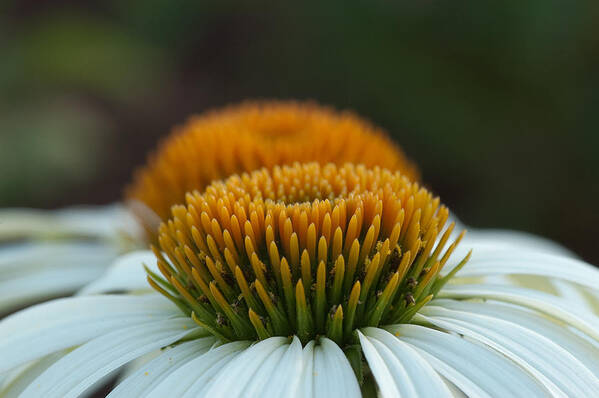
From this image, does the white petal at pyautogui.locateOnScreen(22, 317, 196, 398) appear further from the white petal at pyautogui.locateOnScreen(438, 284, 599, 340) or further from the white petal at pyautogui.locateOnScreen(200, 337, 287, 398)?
the white petal at pyautogui.locateOnScreen(438, 284, 599, 340)

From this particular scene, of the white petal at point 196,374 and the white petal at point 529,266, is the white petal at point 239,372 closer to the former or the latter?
the white petal at point 196,374

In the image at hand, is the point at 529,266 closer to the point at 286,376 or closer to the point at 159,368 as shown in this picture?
the point at 286,376

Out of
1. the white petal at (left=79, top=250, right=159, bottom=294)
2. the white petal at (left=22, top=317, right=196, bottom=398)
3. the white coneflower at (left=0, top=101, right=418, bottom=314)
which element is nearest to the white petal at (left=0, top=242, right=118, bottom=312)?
the white coneflower at (left=0, top=101, right=418, bottom=314)

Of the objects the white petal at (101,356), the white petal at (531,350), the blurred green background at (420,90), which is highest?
the blurred green background at (420,90)

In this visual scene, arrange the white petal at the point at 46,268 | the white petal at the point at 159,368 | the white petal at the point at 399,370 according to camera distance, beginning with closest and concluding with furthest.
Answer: the white petal at the point at 399,370 < the white petal at the point at 159,368 < the white petal at the point at 46,268

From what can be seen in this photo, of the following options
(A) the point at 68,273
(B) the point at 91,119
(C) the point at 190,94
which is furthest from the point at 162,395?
(C) the point at 190,94

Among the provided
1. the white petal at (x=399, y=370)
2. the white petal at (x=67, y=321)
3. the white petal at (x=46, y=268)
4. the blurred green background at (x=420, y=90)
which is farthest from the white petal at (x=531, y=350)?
the blurred green background at (x=420, y=90)

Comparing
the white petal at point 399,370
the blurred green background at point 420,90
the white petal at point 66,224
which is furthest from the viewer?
the blurred green background at point 420,90
